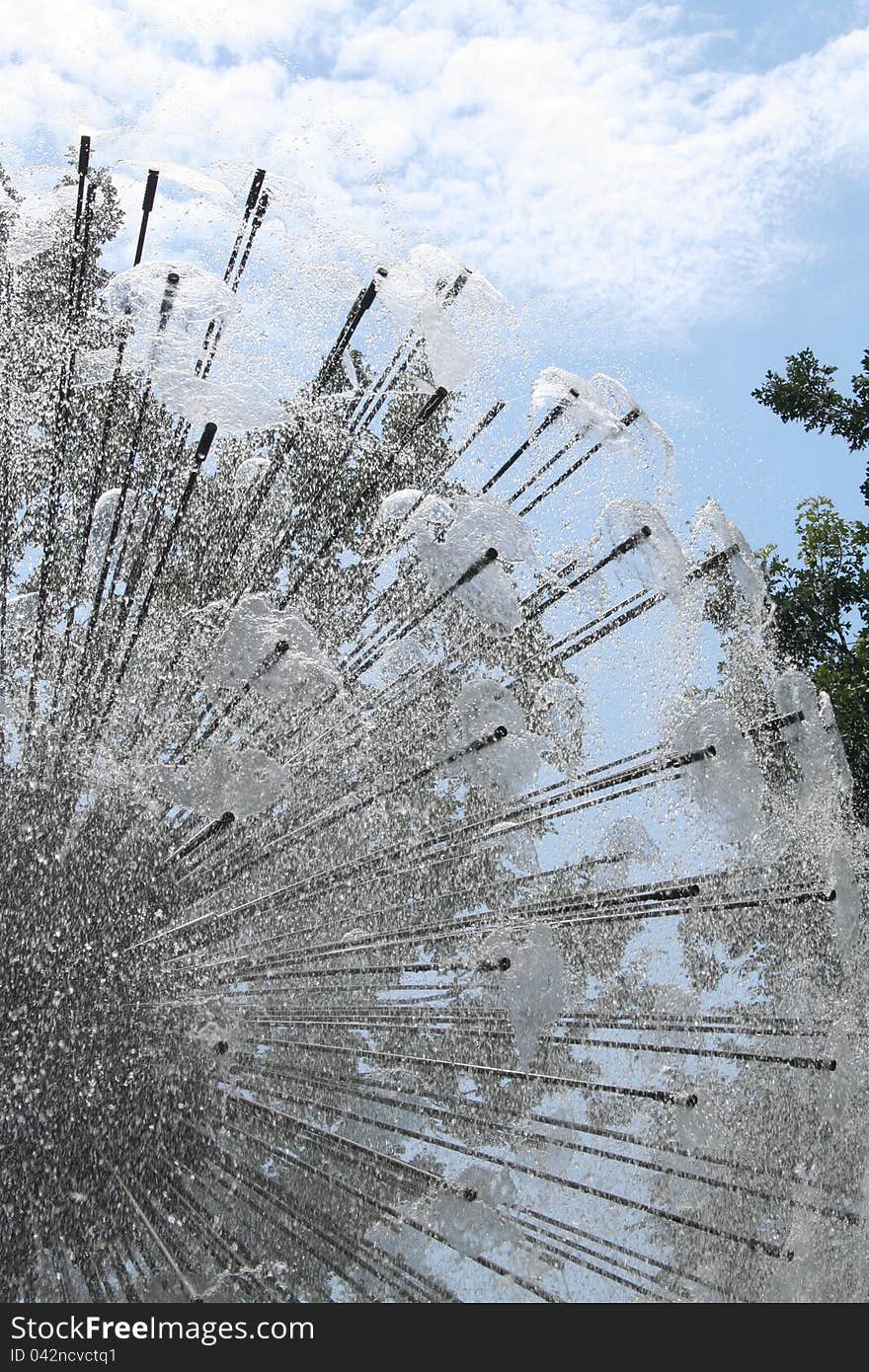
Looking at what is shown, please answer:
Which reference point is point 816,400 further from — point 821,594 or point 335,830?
point 335,830

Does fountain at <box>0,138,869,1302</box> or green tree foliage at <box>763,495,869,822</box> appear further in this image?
green tree foliage at <box>763,495,869,822</box>

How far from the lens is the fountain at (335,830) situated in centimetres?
454

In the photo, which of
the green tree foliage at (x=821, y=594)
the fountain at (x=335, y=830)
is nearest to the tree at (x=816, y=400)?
the green tree foliage at (x=821, y=594)

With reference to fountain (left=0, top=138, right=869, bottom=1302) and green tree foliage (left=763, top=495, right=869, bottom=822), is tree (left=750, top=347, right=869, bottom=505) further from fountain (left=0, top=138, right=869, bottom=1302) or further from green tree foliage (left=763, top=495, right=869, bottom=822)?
fountain (left=0, top=138, right=869, bottom=1302)

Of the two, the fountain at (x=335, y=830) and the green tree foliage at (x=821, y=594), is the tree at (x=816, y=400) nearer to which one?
the green tree foliage at (x=821, y=594)

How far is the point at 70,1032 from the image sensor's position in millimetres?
4238

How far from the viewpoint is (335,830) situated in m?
5.08

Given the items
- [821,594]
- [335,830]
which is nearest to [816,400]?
[821,594]

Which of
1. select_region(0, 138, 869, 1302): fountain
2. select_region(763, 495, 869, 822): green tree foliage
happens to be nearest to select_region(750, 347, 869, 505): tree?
select_region(763, 495, 869, 822): green tree foliage

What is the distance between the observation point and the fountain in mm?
4539

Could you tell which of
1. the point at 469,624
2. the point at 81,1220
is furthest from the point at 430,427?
the point at 81,1220
